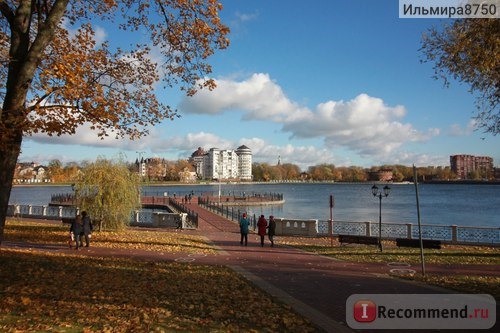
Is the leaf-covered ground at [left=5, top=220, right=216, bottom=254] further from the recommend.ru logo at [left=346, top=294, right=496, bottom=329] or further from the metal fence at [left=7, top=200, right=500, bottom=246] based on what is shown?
the recommend.ru logo at [left=346, top=294, right=496, bottom=329]

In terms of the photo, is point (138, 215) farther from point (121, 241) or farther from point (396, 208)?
point (396, 208)

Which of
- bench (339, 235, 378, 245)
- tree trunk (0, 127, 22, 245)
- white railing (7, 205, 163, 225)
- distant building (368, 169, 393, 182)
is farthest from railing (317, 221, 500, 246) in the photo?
distant building (368, 169, 393, 182)

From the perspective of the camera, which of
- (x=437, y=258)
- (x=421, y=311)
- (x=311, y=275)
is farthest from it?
(x=437, y=258)

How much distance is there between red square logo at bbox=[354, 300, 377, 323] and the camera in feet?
26.4

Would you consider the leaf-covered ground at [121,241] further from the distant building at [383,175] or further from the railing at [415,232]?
the distant building at [383,175]

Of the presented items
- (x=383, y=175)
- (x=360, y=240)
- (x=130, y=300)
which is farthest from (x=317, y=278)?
(x=383, y=175)

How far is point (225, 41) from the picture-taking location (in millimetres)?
11391

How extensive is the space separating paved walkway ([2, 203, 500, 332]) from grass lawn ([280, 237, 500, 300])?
827 mm

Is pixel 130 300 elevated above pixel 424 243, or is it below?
below

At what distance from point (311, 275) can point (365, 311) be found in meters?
4.72

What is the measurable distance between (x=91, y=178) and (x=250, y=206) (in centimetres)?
5729

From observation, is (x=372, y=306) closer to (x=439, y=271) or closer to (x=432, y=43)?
(x=439, y=271)

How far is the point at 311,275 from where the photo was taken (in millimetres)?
13148

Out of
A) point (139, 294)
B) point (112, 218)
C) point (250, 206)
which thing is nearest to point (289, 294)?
point (139, 294)
